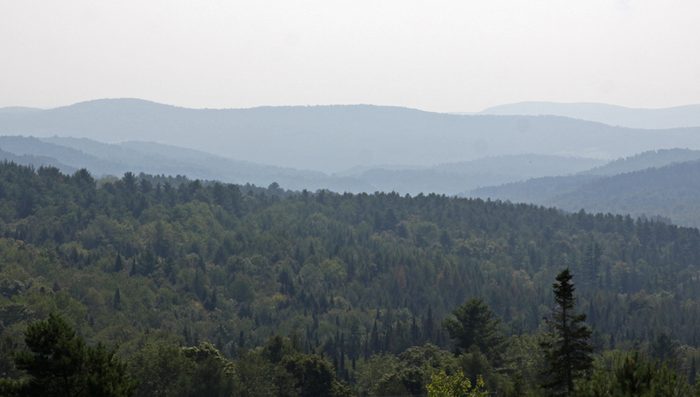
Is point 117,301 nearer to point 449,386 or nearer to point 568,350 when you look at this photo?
point 449,386

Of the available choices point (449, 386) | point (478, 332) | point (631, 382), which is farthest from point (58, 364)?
point (478, 332)

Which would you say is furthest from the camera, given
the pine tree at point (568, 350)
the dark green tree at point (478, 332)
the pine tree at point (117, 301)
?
the pine tree at point (117, 301)

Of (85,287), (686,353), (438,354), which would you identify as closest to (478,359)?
(438,354)

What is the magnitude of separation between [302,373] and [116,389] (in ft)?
175

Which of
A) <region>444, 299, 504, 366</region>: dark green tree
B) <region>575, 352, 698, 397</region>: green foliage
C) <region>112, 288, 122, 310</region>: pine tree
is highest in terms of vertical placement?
<region>575, 352, 698, 397</region>: green foliage

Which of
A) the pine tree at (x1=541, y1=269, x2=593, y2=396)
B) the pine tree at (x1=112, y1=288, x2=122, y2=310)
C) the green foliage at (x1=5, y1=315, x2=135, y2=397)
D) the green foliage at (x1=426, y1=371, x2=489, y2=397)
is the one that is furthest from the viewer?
the pine tree at (x1=112, y1=288, x2=122, y2=310)

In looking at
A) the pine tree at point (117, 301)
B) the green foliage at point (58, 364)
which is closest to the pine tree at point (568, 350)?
the green foliage at point (58, 364)

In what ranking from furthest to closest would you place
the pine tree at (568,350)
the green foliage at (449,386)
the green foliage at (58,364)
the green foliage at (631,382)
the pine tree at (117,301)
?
the pine tree at (117,301), the green foliage at (449,386), the pine tree at (568,350), the green foliage at (631,382), the green foliage at (58,364)

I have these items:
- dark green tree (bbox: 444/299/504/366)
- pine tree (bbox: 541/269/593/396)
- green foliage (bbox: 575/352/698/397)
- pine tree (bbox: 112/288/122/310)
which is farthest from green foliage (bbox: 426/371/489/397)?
pine tree (bbox: 112/288/122/310)

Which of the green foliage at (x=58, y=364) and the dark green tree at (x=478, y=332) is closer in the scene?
the green foliage at (x=58, y=364)

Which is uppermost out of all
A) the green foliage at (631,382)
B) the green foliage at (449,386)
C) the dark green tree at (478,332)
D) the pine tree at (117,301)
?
the green foliage at (631,382)

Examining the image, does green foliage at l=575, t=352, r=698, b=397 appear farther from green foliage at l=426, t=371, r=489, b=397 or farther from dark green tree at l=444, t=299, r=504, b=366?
dark green tree at l=444, t=299, r=504, b=366

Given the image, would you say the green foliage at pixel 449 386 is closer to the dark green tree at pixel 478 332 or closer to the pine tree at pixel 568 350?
the pine tree at pixel 568 350

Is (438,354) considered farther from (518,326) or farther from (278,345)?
(518,326)
